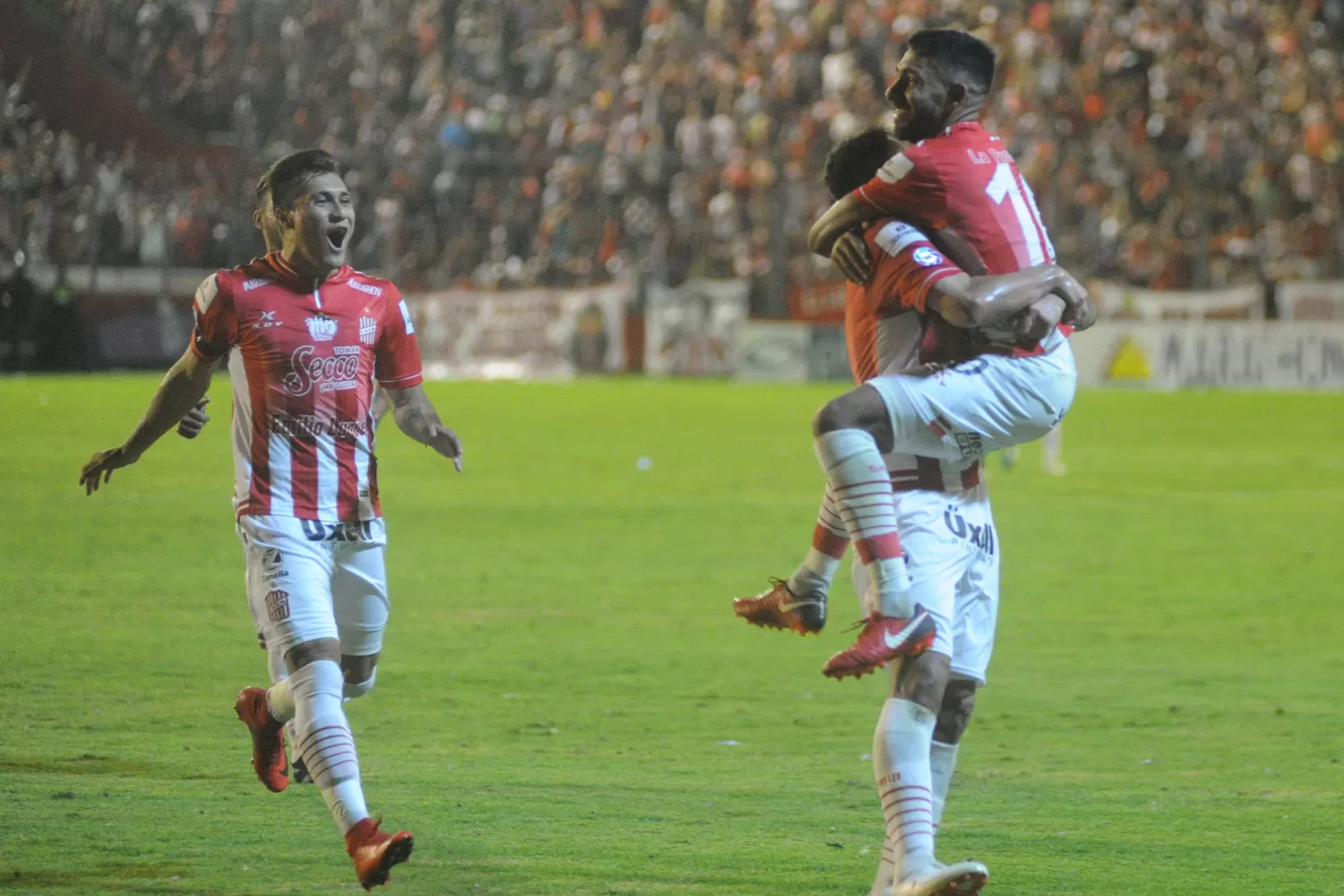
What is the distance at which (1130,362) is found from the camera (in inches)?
1243

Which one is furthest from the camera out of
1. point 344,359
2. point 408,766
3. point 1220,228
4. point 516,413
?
point 1220,228

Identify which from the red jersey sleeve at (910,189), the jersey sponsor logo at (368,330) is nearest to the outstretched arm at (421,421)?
the jersey sponsor logo at (368,330)

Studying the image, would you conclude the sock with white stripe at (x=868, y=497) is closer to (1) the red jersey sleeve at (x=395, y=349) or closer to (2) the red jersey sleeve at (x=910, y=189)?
(2) the red jersey sleeve at (x=910, y=189)

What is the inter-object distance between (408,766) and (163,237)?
25.0 meters

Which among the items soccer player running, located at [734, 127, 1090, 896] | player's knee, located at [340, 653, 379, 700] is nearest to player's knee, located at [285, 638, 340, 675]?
player's knee, located at [340, 653, 379, 700]

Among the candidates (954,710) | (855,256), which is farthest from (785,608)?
(855,256)

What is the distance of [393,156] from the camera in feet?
113

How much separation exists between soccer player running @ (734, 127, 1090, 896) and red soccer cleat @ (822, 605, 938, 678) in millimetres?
→ 16

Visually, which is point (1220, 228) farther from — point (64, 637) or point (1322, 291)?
point (64, 637)

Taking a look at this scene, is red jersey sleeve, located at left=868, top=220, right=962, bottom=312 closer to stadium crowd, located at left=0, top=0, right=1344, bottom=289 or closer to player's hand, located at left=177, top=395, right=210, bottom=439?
player's hand, located at left=177, top=395, right=210, bottom=439

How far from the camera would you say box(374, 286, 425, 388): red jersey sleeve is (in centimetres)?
585

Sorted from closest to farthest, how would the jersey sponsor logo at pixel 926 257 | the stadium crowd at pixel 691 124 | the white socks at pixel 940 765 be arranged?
the jersey sponsor logo at pixel 926 257
the white socks at pixel 940 765
the stadium crowd at pixel 691 124

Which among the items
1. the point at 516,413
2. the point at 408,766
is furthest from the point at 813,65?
the point at 408,766

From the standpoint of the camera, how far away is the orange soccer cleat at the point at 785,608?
218 inches
